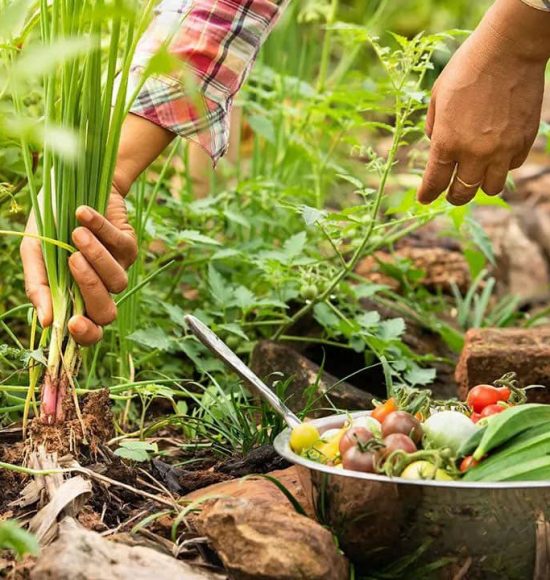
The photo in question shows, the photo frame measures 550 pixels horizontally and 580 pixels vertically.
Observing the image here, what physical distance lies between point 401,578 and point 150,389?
27.0 inches

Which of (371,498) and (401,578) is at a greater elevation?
(371,498)

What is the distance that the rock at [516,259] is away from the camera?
4535 mm

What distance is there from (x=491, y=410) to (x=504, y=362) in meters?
0.97

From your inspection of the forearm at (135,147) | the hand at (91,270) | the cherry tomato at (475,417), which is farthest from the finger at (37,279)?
the cherry tomato at (475,417)

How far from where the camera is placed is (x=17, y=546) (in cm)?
125

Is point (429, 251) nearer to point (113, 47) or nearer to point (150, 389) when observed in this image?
point (150, 389)

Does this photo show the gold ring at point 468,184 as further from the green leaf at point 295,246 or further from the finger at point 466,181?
the green leaf at point 295,246

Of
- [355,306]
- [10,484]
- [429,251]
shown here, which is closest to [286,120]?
[429,251]

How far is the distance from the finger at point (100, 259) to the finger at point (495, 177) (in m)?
0.73

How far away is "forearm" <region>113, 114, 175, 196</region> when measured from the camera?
6.55 ft

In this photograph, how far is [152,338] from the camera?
93.7 inches

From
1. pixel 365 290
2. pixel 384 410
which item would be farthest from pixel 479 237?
pixel 384 410

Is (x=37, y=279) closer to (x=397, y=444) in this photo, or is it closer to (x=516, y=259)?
(x=397, y=444)

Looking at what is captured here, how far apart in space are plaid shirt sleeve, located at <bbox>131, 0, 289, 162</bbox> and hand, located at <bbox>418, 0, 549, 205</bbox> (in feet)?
1.56
